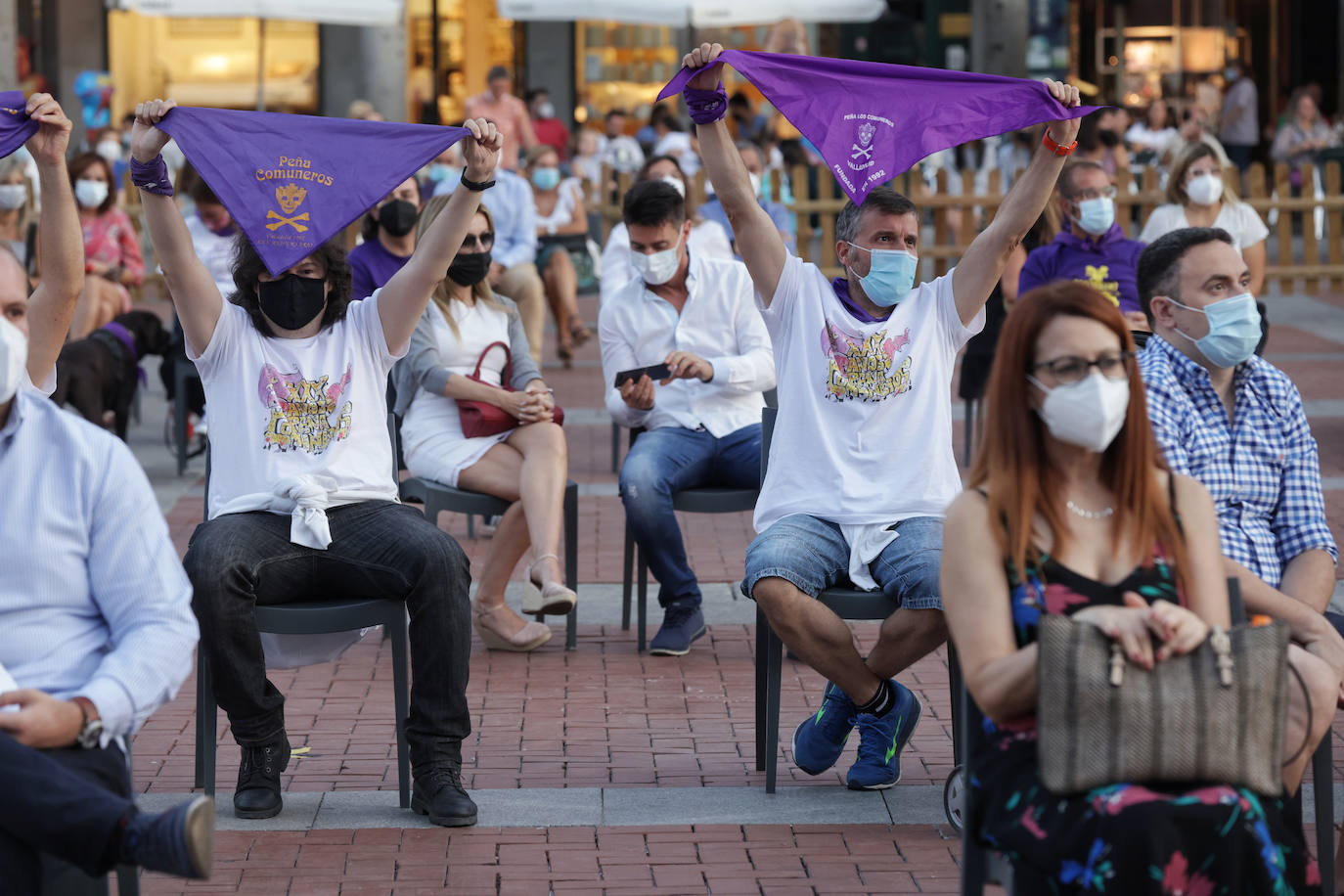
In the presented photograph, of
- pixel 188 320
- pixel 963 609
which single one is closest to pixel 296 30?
pixel 188 320

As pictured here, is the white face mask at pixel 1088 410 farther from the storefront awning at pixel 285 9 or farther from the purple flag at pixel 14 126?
the storefront awning at pixel 285 9

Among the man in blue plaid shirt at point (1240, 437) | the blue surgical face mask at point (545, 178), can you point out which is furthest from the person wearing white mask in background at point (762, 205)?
the man in blue plaid shirt at point (1240, 437)

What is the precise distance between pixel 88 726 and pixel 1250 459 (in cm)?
266

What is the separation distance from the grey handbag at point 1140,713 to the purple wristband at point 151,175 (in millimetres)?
2594

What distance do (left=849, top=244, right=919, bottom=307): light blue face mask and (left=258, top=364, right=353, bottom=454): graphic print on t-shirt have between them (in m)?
1.49

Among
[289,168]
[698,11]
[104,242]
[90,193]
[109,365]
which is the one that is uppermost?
[698,11]

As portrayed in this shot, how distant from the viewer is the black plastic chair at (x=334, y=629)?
14.6 feet

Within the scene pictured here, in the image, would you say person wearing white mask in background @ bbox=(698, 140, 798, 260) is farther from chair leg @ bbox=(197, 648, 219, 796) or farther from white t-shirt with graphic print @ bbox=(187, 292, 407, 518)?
chair leg @ bbox=(197, 648, 219, 796)

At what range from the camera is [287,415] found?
464 cm

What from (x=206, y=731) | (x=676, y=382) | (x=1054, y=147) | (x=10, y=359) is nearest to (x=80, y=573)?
(x=10, y=359)

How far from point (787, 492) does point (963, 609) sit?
5.49 feet

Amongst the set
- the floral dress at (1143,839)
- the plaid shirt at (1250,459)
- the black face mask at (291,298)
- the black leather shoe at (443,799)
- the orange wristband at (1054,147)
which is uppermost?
the orange wristband at (1054,147)

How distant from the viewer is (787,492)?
486cm

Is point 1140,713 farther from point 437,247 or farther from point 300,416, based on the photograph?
point 300,416
